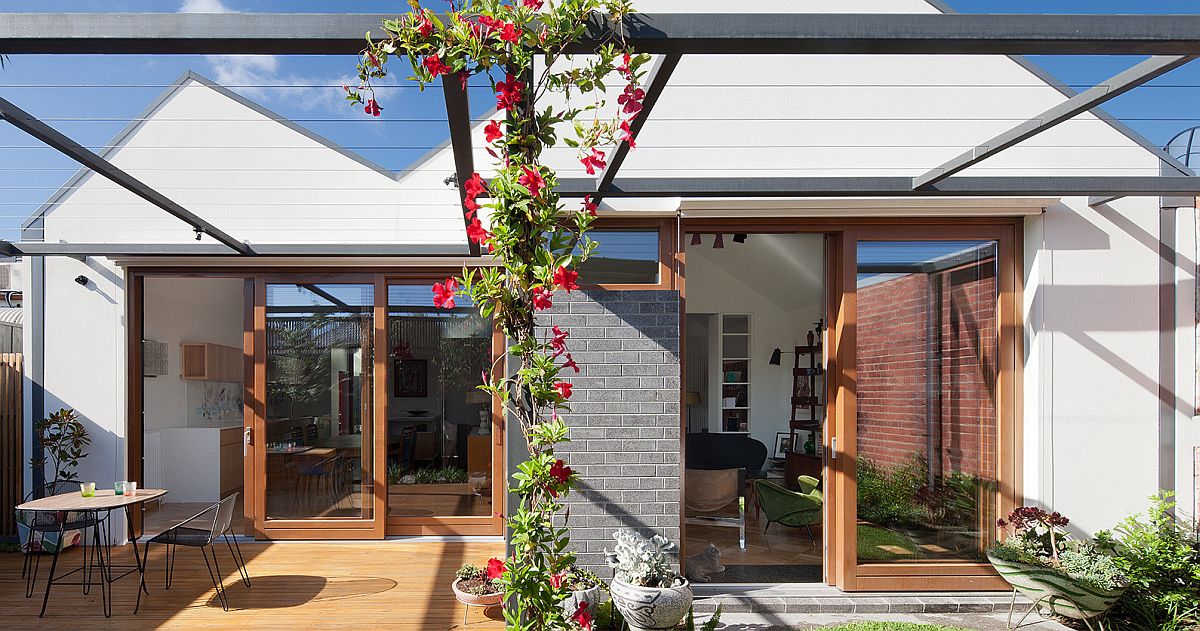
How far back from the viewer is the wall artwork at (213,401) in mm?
10445

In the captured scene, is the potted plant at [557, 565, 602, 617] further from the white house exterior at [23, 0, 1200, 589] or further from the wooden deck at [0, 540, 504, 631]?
the wooden deck at [0, 540, 504, 631]

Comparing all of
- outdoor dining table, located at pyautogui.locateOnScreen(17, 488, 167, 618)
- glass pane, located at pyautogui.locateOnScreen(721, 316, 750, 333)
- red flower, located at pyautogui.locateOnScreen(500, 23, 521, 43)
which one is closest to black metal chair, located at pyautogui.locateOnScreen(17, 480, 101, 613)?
outdoor dining table, located at pyautogui.locateOnScreen(17, 488, 167, 618)

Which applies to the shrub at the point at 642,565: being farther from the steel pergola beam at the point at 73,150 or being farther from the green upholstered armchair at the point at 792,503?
the steel pergola beam at the point at 73,150

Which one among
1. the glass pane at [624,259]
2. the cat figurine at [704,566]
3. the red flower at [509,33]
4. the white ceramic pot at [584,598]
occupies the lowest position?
the cat figurine at [704,566]

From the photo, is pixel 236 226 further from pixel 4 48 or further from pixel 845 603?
pixel 845 603

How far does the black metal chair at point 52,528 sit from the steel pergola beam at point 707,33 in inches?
179

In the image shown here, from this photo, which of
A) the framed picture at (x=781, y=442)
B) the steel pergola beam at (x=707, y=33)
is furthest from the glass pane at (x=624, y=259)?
the framed picture at (x=781, y=442)

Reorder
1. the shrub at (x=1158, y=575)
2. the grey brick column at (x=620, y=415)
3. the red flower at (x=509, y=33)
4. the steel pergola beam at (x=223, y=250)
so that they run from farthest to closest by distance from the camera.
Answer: the steel pergola beam at (x=223, y=250) → the grey brick column at (x=620, y=415) → the shrub at (x=1158, y=575) → the red flower at (x=509, y=33)

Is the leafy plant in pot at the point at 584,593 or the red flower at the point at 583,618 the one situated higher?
the red flower at the point at 583,618

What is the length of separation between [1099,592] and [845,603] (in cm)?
149

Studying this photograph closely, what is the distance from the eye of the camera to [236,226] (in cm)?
711

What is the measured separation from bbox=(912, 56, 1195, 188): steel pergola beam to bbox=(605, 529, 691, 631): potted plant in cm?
275

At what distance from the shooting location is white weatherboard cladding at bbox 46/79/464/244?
711 centimetres

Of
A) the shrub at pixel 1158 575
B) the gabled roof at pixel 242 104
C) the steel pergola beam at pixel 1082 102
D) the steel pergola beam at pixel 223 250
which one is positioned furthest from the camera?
the gabled roof at pixel 242 104
